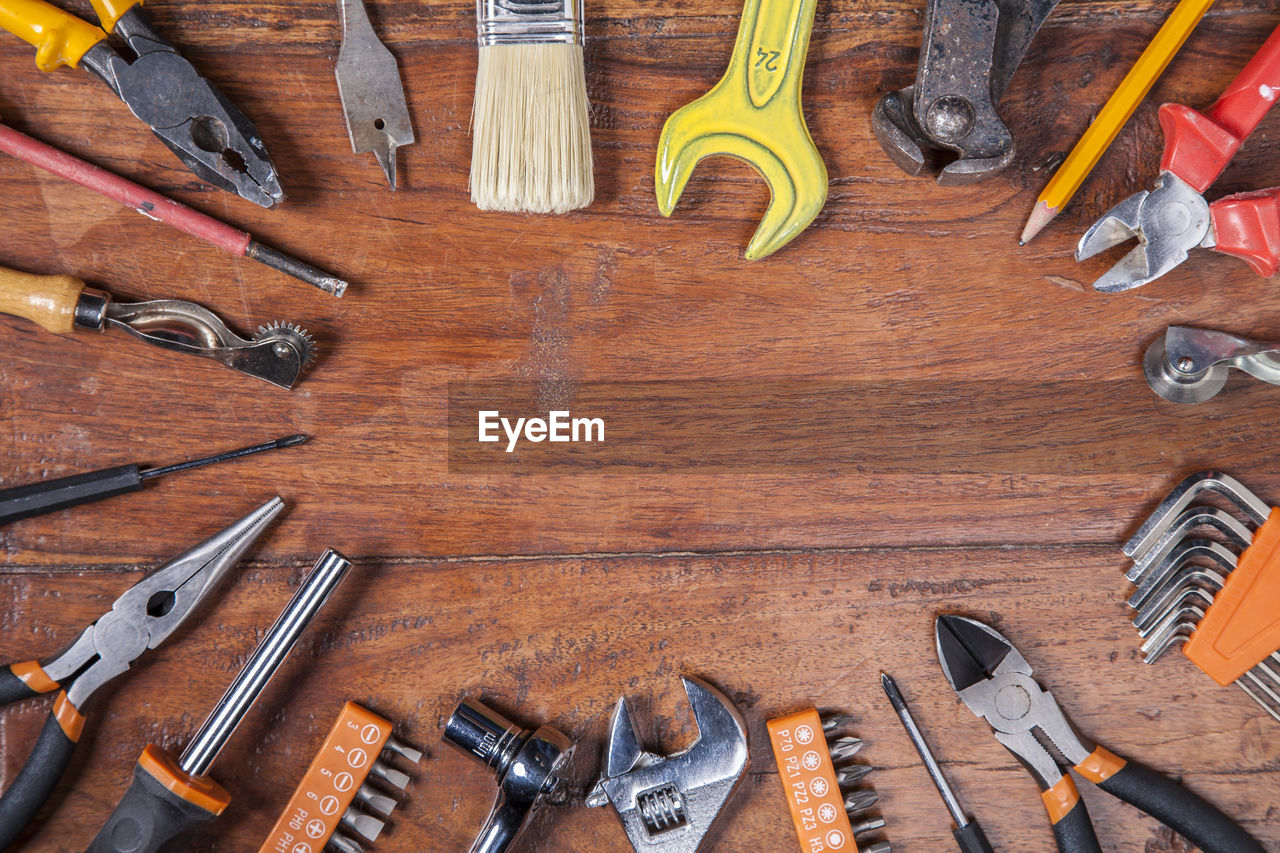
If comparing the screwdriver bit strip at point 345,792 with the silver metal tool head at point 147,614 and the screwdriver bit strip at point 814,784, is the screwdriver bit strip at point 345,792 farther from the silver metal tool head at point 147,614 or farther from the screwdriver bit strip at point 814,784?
the screwdriver bit strip at point 814,784

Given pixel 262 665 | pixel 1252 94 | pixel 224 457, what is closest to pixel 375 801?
pixel 262 665

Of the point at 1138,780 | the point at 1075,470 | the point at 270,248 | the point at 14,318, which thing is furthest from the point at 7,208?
the point at 1138,780

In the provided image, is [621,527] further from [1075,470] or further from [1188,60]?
[1188,60]

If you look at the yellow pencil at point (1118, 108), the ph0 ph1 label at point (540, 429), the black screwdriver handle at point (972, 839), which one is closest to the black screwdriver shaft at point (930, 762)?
the black screwdriver handle at point (972, 839)

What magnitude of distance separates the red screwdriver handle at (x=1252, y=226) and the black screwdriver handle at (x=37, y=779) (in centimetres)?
134

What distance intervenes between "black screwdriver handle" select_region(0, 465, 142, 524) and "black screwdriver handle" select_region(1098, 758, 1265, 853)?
1169 millimetres

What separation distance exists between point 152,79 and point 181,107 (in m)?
0.04

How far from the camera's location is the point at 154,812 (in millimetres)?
827

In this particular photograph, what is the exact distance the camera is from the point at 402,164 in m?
→ 0.90

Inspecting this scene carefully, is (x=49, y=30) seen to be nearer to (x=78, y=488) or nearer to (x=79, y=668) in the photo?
(x=78, y=488)

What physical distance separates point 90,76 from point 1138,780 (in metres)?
1.43

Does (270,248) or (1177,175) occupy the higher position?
(1177,175)

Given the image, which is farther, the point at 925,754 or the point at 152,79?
A: the point at 925,754

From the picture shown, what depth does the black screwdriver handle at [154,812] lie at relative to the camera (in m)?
0.82
